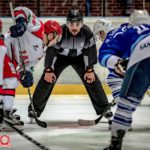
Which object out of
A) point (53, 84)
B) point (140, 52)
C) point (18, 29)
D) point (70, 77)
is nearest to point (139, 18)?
point (140, 52)

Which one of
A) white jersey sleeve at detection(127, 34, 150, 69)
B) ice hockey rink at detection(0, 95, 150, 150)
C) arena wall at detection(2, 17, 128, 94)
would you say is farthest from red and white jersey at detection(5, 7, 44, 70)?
arena wall at detection(2, 17, 128, 94)

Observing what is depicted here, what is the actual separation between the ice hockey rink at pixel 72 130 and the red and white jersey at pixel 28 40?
496 mm

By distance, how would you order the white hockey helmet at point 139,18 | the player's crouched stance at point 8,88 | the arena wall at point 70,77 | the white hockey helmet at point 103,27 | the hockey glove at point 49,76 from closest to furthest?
the white hockey helmet at point 139,18
the player's crouched stance at point 8,88
the white hockey helmet at point 103,27
the hockey glove at point 49,76
the arena wall at point 70,77

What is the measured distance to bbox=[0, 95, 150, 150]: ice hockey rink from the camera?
11.9ft

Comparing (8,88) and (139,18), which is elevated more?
(139,18)

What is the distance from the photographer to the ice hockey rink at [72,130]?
364 cm

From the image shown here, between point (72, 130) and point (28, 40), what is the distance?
68 centimetres

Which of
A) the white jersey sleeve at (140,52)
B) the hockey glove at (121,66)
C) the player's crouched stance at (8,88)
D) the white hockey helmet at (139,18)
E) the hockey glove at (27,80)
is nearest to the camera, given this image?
the white jersey sleeve at (140,52)

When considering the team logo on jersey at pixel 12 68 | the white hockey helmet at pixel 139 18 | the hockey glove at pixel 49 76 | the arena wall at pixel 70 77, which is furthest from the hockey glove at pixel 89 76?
the arena wall at pixel 70 77

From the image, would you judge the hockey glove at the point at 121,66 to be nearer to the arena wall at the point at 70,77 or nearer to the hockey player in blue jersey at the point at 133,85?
the hockey player in blue jersey at the point at 133,85

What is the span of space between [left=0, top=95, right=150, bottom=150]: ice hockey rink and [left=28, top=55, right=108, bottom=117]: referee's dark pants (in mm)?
127

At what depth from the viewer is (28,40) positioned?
4.40m

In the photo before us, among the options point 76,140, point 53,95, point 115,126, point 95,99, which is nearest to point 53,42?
point 95,99

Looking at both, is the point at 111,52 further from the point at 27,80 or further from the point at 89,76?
the point at 89,76
